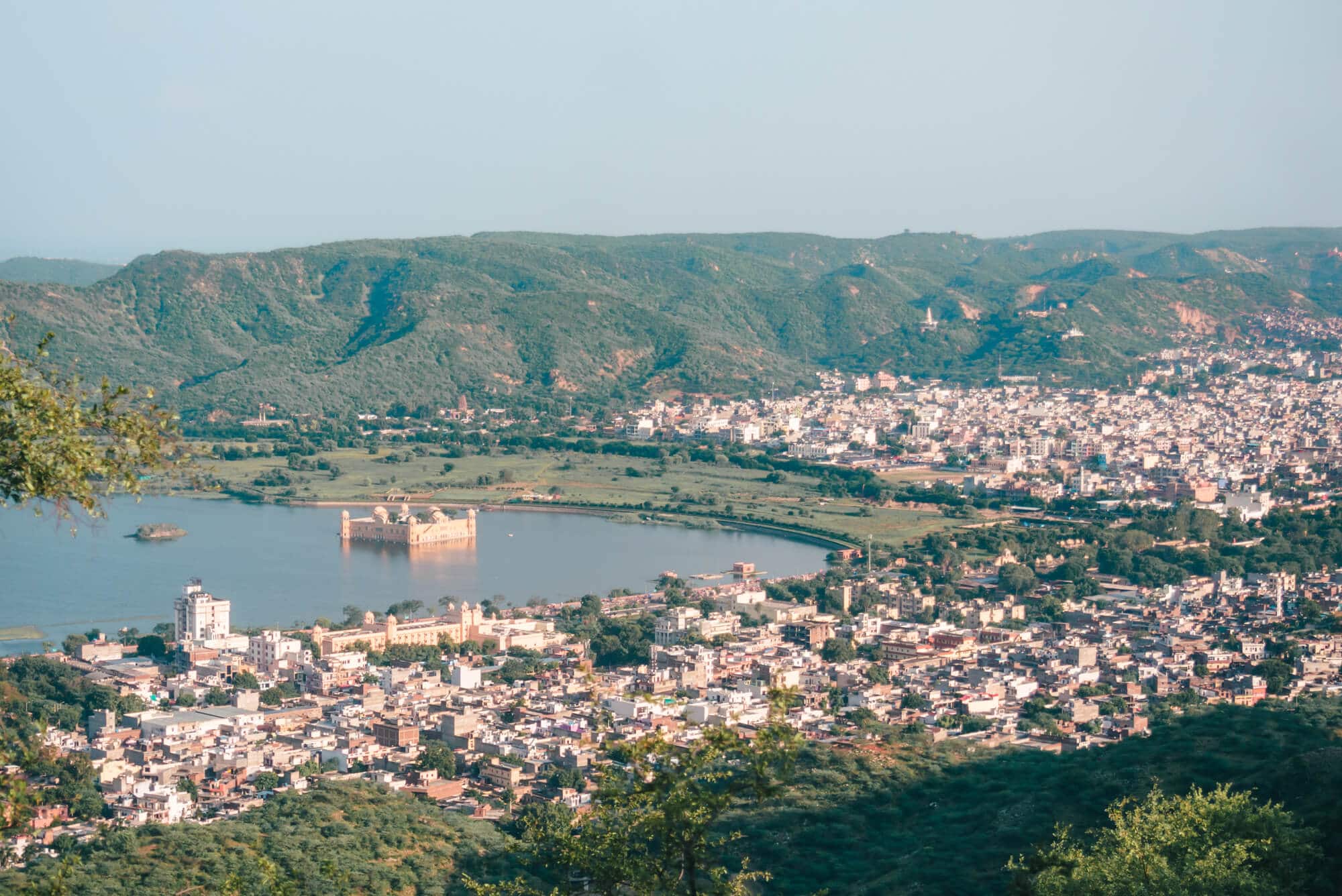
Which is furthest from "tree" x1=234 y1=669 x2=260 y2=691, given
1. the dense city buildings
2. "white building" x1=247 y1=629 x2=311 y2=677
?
"white building" x1=247 y1=629 x2=311 y2=677

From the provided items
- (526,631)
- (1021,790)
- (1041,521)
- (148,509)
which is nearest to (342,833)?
(1021,790)

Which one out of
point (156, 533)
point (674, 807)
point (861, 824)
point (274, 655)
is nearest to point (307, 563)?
point (156, 533)

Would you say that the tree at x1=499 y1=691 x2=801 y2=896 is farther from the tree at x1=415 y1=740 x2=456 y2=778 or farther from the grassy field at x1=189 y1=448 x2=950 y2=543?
the grassy field at x1=189 y1=448 x2=950 y2=543

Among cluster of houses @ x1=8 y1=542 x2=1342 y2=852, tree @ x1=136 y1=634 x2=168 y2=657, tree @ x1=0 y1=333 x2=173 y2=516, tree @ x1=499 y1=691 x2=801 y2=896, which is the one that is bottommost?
tree @ x1=136 y1=634 x2=168 y2=657

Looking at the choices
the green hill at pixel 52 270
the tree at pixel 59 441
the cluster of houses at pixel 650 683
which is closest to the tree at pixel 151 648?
the cluster of houses at pixel 650 683

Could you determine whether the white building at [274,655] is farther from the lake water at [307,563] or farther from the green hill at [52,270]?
the green hill at [52,270]

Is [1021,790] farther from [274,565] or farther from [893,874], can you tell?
[274,565]
